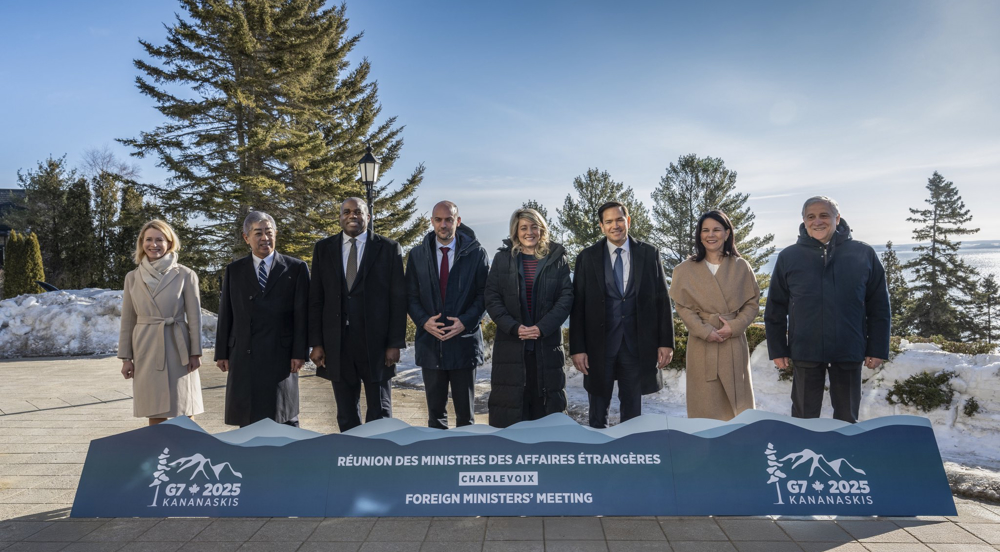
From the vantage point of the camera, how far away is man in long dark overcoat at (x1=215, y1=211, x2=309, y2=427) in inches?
160

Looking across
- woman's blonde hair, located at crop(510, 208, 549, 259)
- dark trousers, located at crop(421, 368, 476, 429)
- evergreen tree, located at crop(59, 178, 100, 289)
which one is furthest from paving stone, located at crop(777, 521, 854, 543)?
evergreen tree, located at crop(59, 178, 100, 289)

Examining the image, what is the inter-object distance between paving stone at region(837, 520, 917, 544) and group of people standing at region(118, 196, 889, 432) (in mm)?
925

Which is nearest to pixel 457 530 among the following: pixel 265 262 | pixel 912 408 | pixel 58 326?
pixel 265 262

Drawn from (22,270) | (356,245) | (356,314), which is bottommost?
(356,314)

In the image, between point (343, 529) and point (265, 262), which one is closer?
point (343, 529)

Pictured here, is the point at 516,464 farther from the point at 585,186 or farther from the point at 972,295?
the point at 972,295

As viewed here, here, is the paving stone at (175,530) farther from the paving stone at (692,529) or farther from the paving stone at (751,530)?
the paving stone at (751,530)

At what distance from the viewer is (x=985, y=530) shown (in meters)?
3.08

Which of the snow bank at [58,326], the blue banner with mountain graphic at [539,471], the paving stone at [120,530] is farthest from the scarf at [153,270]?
the snow bank at [58,326]

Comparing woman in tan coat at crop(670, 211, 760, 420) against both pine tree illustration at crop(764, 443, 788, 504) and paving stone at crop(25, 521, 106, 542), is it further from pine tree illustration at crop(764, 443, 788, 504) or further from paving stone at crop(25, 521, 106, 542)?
paving stone at crop(25, 521, 106, 542)

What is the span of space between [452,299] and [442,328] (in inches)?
9.6

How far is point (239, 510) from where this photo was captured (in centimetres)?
329

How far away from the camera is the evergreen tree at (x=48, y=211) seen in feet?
96.6

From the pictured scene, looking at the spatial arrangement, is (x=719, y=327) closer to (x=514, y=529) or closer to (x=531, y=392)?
(x=531, y=392)
